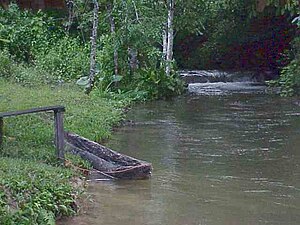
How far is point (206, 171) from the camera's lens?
404 inches

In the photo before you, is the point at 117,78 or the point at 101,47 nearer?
the point at 117,78

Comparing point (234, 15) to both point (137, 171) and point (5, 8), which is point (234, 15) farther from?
point (137, 171)

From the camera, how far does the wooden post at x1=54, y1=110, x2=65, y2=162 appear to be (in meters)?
8.96

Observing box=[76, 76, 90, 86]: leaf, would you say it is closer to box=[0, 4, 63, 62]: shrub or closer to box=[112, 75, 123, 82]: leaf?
box=[112, 75, 123, 82]: leaf

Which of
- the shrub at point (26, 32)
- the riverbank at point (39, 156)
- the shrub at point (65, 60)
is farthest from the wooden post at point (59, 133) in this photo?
the shrub at point (26, 32)

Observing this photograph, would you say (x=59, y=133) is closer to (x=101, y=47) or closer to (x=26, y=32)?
(x=101, y=47)

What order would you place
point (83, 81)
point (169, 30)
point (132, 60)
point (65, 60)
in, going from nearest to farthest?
point (83, 81), point (132, 60), point (169, 30), point (65, 60)

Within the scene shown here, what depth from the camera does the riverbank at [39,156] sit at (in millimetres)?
6977

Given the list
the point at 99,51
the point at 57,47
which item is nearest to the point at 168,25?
the point at 99,51

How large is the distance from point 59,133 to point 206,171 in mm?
2405

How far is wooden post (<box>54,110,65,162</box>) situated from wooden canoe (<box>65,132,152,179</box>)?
84cm

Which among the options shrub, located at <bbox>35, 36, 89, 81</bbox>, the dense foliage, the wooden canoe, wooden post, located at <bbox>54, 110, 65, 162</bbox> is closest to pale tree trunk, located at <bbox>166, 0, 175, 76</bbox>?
the dense foliage

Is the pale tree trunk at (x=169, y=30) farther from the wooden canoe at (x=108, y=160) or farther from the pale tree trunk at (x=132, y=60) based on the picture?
the wooden canoe at (x=108, y=160)

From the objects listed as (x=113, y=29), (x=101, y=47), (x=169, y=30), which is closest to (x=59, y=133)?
(x=113, y=29)
